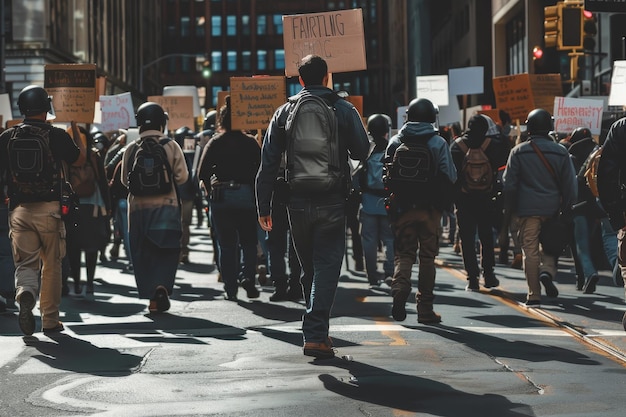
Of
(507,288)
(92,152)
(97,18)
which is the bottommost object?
(507,288)

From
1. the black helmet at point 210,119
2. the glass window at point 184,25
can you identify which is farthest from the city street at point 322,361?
the glass window at point 184,25

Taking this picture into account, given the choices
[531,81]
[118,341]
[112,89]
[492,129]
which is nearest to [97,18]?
[112,89]

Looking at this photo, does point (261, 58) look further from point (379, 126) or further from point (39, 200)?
point (39, 200)

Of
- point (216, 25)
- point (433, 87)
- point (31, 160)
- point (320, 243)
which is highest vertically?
point (216, 25)

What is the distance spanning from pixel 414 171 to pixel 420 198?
216mm

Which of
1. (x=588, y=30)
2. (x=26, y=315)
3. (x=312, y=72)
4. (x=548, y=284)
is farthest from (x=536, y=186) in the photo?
(x=588, y=30)

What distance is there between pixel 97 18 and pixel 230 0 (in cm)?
6144

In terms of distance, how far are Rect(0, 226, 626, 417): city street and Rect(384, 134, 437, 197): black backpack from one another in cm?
102

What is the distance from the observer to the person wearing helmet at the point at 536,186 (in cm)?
1231

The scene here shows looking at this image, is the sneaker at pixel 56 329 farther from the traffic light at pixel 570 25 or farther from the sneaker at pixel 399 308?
the traffic light at pixel 570 25

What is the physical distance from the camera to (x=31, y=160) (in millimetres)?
10023

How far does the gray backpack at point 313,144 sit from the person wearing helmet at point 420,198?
85.6 inches

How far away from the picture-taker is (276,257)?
1320 cm

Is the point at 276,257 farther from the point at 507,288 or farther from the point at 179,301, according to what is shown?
the point at 507,288
